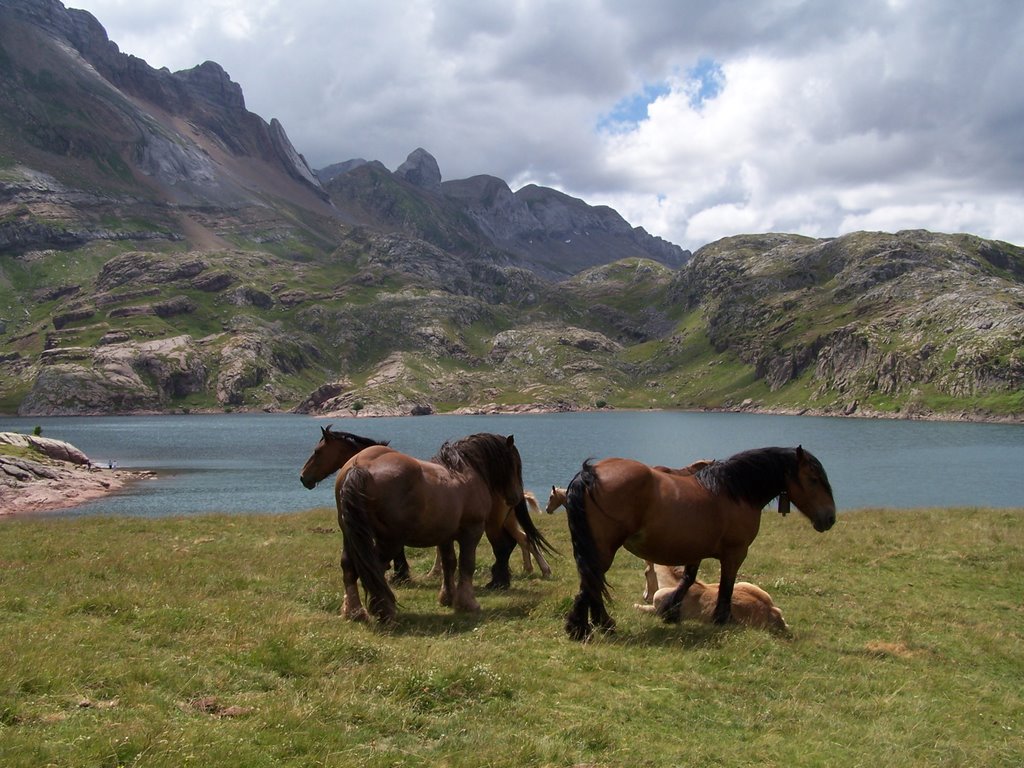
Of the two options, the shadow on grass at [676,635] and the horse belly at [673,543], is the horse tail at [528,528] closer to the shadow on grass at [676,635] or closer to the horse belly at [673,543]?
the shadow on grass at [676,635]

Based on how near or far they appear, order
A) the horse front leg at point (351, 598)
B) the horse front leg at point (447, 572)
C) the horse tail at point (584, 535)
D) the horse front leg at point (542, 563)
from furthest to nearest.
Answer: the horse front leg at point (542, 563) → the horse front leg at point (447, 572) → the horse front leg at point (351, 598) → the horse tail at point (584, 535)

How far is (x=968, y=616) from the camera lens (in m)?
14.2

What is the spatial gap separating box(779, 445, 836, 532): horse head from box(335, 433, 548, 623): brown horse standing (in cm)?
536

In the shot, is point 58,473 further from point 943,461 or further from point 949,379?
point 949,379

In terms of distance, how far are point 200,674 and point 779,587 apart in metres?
12.6

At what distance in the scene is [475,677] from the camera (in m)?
8.51

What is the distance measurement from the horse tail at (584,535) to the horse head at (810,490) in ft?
12.3

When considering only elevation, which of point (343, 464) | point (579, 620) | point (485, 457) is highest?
point (485, 457)

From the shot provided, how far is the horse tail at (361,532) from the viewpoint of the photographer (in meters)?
Result: 11.6

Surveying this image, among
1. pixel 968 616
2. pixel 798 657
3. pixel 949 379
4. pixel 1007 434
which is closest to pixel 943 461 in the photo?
pixel 1007 434

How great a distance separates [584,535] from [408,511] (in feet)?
9.79

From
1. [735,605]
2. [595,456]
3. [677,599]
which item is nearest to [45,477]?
[595,456]

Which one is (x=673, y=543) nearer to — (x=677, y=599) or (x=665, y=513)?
(x=665, y=513)

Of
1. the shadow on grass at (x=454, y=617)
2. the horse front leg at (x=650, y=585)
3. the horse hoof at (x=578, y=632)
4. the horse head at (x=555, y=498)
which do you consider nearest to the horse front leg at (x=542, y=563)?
the shadow on grass at (x=454, y=617)
